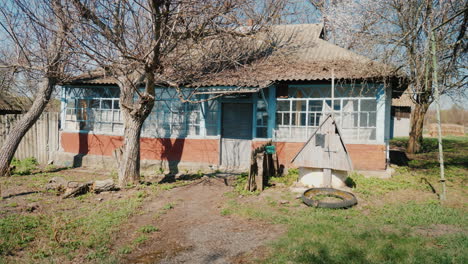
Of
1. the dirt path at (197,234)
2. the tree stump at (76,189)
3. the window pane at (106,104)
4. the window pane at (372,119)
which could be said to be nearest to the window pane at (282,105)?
the window pane at (372,119)

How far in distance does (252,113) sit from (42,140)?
8.83 meters

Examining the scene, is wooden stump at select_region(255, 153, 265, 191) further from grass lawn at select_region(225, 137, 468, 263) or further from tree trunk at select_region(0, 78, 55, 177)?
tree trunk at select_region(0, 78, 55, 177)

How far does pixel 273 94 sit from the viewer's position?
1077 cm

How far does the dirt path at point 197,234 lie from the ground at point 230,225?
0.06 feet

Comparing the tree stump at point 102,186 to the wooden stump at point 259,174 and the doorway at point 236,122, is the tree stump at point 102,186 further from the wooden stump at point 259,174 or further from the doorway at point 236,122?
the doorway at point 236,122

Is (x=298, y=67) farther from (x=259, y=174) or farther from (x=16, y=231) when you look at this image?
(x=16, y=231)

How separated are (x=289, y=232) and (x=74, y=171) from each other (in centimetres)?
934

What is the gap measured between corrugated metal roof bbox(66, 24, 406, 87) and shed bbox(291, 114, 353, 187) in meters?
2.01

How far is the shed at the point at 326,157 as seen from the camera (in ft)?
25.2

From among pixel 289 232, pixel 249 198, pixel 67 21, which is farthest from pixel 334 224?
pixel 67 21

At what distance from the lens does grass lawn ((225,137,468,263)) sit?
13.9 feet

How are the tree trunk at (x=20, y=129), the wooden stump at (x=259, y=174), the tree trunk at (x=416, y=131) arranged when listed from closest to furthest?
the wooden stump at (x=259, y=174) → the tree trunk at (x=20, y=129) → the tree trunk at (x=416, y=131)

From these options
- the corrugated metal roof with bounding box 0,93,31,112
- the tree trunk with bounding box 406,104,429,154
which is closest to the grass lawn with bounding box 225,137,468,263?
the tree trunk with bounding box 406,104,429,154

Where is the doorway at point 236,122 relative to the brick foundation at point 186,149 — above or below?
above
